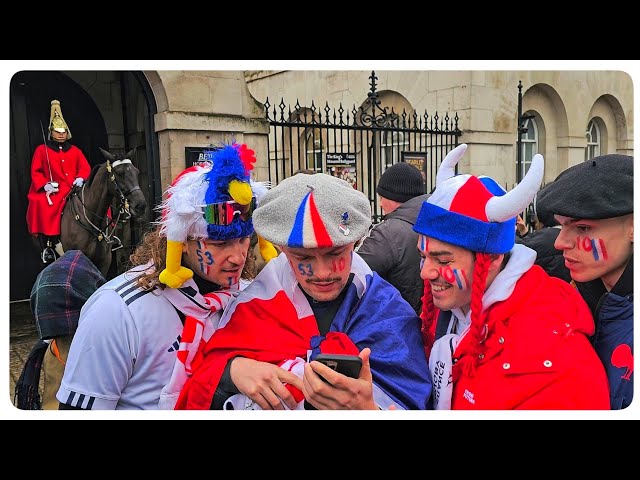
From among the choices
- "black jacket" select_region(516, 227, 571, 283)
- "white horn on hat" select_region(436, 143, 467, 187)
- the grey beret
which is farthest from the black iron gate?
the grey beret

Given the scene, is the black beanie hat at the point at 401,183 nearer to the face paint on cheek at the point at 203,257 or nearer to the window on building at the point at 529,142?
the face paint on cheek at the point at 203,257

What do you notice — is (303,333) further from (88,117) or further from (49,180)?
(88,117)

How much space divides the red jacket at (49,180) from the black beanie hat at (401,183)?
3742 mm

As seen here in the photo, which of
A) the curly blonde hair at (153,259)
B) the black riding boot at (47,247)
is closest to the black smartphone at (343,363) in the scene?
the curly blonde hair at (153,259)

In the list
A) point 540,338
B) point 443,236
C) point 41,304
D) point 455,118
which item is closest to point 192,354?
point 41,304

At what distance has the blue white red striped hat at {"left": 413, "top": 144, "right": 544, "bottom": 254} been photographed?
1557 millimetres

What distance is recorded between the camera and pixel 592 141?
9.61 metres

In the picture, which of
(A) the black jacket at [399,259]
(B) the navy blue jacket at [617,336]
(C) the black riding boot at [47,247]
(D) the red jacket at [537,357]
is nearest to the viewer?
(D) the red jacket at [537,357]

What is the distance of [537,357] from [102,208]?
5.04m

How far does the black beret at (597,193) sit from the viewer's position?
1.63m

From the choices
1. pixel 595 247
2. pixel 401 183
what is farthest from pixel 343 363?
pixel 401 183

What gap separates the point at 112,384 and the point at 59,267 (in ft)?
2.43

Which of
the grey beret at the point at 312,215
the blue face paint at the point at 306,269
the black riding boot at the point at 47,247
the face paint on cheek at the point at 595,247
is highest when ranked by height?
the grey beret at the point at 312,215
